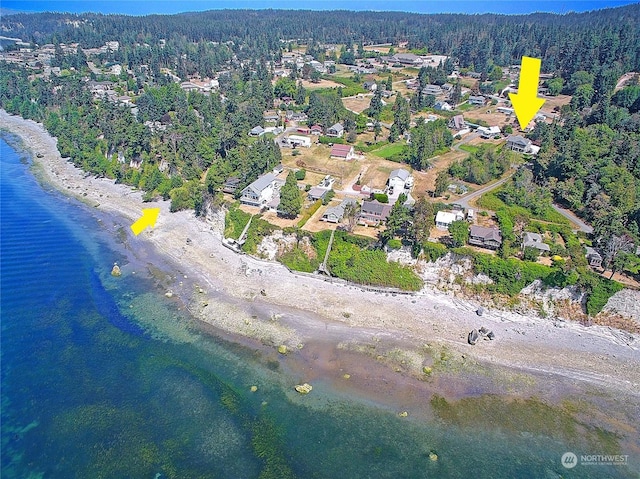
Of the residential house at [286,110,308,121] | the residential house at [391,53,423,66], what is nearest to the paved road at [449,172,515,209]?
the residential house at [286,110,308,121]

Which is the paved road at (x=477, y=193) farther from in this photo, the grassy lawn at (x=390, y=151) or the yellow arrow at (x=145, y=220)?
the yellow arrow at (x=145, y=220)

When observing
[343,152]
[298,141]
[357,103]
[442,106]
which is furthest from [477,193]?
[357,103]

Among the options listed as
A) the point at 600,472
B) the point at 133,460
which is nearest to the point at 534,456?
the point at 600,472

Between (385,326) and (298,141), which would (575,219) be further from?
(298,141)

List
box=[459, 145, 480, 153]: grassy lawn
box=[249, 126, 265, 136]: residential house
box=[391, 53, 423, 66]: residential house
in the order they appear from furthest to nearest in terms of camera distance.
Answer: box=[391, 53, 423, 66]: residential house, box=[249, 126, 265, 136]: residential house, box=[459, 145, 480, 153]: grassy lawn

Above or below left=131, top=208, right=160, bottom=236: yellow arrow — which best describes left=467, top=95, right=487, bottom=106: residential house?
above

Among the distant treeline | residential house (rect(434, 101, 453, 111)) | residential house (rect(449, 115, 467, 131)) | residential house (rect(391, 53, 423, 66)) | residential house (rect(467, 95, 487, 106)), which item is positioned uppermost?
the distant treeline

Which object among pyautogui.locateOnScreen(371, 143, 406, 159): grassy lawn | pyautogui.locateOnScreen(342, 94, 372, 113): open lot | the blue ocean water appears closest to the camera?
the blue ocean water

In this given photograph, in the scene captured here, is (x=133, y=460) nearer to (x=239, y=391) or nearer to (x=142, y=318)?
(x=239, y=391)

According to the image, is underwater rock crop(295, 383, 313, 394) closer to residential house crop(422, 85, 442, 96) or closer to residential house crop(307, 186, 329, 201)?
residential house crop(307, 186, 329, 201)
